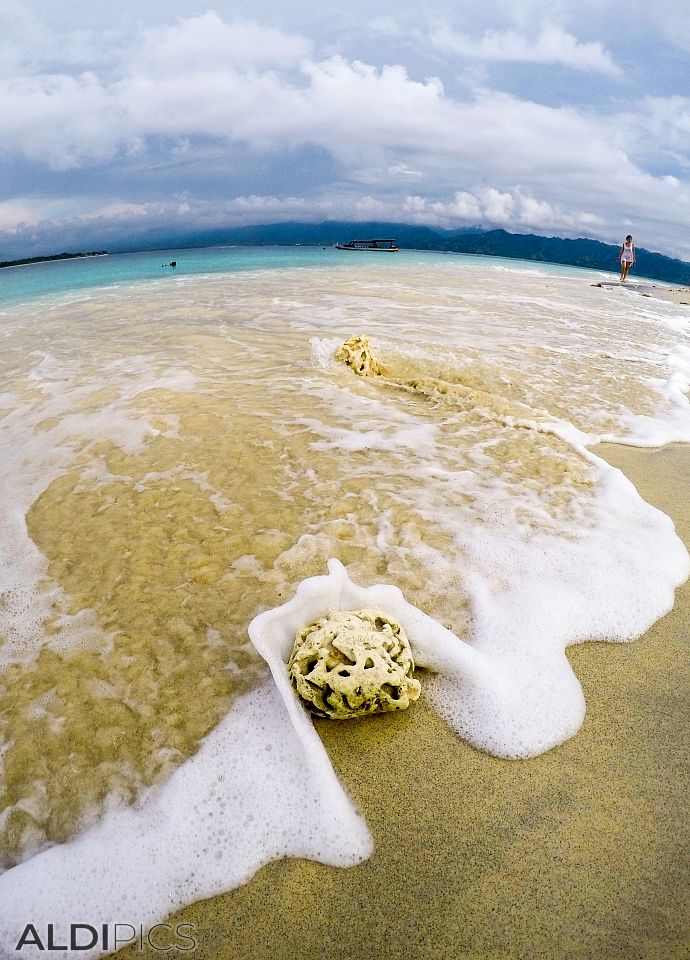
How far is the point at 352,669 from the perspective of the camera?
7.73 feet

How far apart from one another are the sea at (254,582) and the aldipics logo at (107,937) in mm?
23

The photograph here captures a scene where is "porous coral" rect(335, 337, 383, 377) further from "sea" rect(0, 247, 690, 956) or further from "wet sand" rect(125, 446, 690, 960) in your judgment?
"wet sand" rect(125, 446, 690, 960)

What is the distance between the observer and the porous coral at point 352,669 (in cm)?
233

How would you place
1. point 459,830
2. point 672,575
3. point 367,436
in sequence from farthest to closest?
1. point 367,436
2. point 672,575
3. point 459,830

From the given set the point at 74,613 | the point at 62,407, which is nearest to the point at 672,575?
the point at 74,613

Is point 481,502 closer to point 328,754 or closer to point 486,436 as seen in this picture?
point 486,436

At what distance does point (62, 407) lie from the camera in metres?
Answer: 6.59

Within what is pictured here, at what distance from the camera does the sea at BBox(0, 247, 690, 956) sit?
6.75ft

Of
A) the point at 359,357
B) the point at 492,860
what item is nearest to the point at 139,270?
the point at 359,357

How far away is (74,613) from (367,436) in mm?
3303

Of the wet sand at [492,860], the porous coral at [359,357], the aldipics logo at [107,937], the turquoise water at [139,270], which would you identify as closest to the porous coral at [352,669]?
the wet sand at [492,860]

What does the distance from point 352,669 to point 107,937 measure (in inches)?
51.4

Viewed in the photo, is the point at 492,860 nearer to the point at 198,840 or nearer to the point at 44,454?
the point at 198,840

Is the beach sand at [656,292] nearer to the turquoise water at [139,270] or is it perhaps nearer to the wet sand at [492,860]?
the turquoise water at [139,270]
